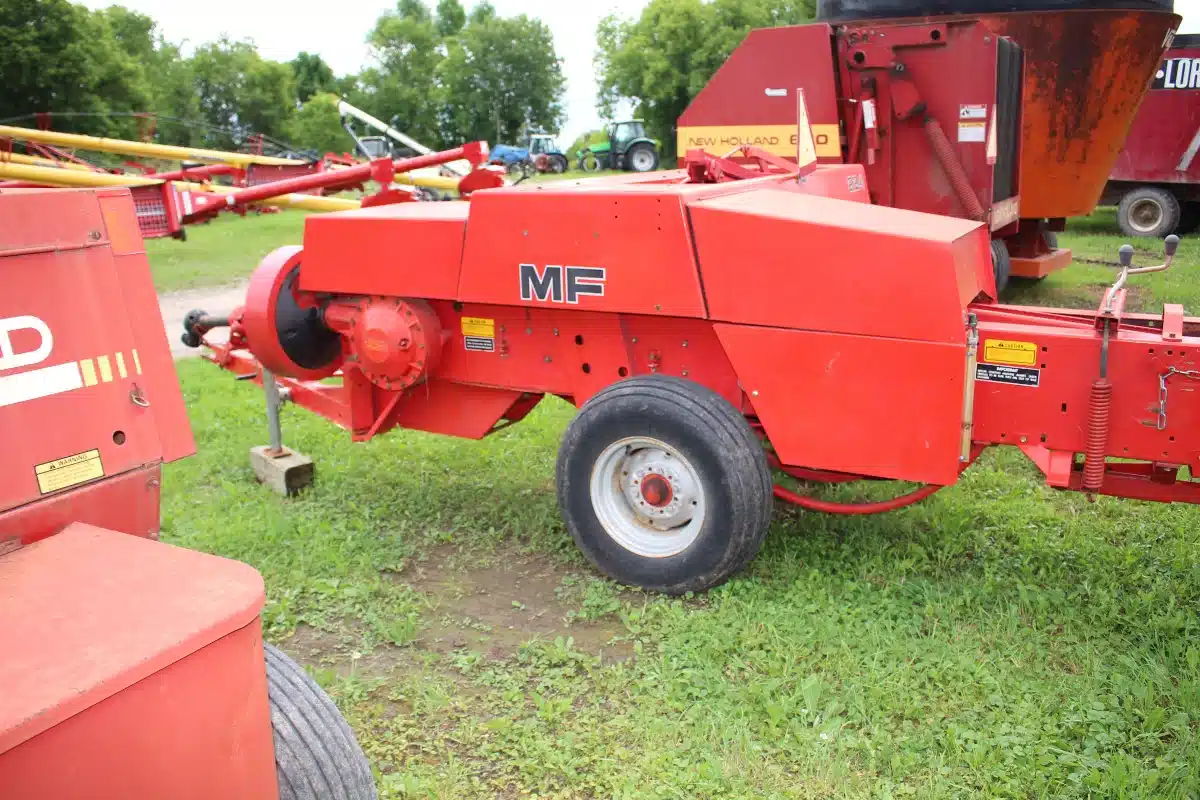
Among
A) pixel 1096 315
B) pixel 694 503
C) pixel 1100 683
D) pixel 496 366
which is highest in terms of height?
pixel 1096 315

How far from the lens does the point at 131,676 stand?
4.85 ft

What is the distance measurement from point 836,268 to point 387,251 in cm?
195

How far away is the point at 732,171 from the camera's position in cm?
448

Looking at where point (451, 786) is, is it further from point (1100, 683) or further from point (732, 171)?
point (732, 171)

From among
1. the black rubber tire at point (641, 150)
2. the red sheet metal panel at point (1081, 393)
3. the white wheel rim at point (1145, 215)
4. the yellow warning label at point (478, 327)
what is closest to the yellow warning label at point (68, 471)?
the yellow warning label at point (478, 327)

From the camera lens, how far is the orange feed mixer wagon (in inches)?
251

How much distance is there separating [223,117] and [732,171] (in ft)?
184

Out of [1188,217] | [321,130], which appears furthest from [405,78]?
[1188,217]

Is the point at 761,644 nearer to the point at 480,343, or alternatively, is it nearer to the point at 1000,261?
the point at 480,343

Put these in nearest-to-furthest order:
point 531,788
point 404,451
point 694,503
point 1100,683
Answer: point 531,788, point 1100,683, point 694,503, point 404,451

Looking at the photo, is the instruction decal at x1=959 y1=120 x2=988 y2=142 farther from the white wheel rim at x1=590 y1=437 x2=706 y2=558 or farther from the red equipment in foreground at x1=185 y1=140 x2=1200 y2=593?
the white wheel rim at x1=590 y1=437 x2=706 y2=558

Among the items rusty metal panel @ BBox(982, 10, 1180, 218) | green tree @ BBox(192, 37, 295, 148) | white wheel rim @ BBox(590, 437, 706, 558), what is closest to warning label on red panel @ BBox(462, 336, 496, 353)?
white wheel rim @ BBox(590, 437, 706, 558)

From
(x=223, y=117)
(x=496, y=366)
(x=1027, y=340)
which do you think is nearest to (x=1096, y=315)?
(x=1027, y=340)

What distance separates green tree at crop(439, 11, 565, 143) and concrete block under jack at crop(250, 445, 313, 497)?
59.3m
